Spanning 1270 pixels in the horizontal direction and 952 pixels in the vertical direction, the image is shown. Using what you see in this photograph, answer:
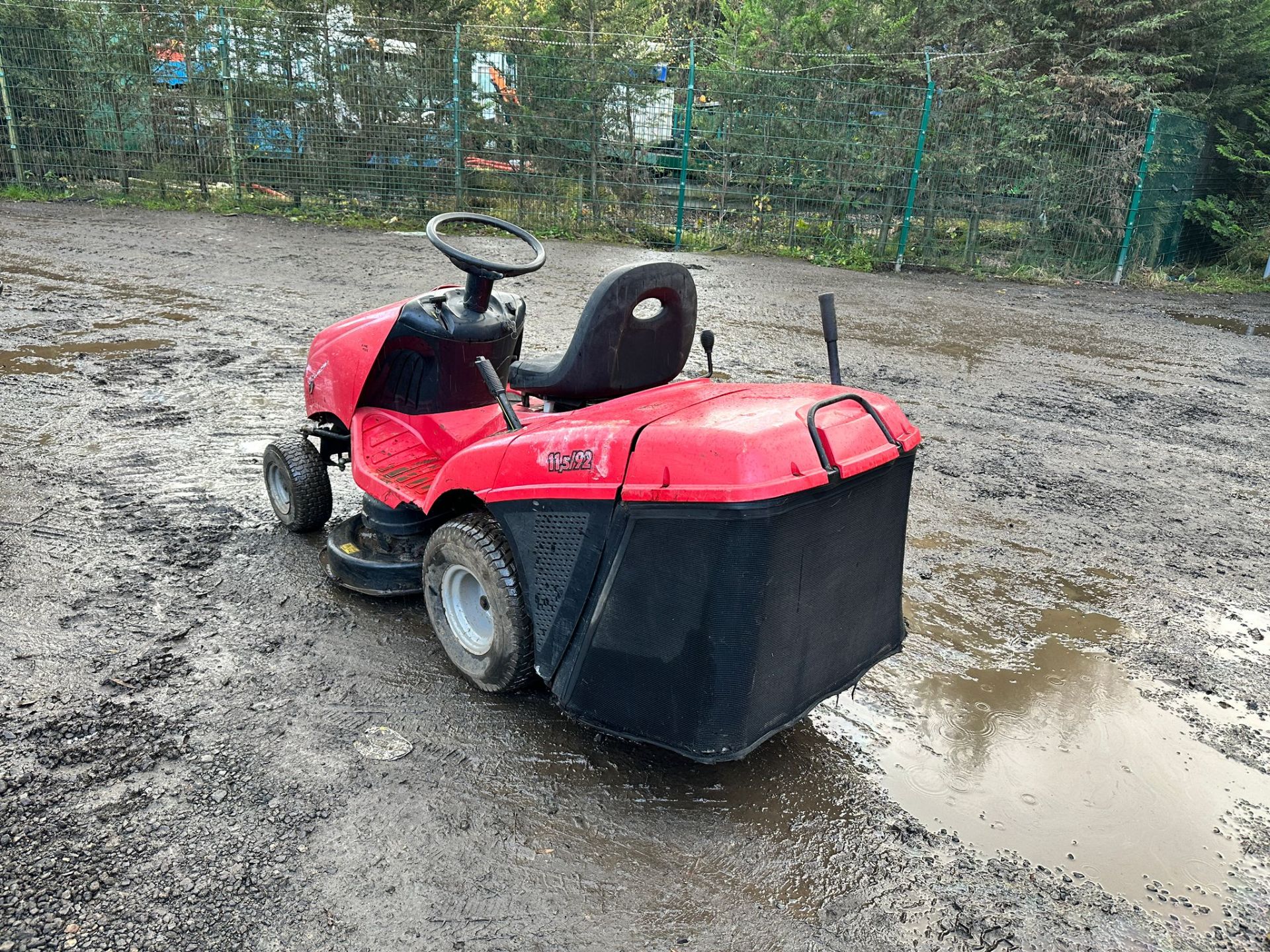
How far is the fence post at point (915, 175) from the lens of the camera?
11.9 metres

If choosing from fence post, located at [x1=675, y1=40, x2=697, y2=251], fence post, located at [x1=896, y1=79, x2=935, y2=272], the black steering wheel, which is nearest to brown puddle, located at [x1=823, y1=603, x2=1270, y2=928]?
the black steering wheel

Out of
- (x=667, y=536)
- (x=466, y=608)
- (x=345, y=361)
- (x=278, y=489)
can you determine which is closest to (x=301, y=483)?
(x=278, y=489)

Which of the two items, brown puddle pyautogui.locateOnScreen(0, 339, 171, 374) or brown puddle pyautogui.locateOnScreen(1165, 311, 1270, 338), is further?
brown puddle pyautogui.locateOnScreen(1165, 311, 1270, 338)

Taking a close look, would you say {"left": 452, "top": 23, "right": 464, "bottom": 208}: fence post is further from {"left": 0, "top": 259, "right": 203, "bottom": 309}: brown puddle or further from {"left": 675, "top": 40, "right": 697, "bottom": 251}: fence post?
{"left": 0, "top": 259, "right": 203, "bottom": 309}: brown puddle

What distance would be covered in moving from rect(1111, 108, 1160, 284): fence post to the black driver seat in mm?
11688

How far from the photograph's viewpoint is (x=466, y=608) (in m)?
3.15

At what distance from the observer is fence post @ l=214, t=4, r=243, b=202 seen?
12.7 metres

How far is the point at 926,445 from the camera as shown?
564 cm

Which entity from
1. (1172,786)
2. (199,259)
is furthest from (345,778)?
(199,259)

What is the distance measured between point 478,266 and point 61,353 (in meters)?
4.54

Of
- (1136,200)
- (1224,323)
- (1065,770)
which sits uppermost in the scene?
(1136,200)

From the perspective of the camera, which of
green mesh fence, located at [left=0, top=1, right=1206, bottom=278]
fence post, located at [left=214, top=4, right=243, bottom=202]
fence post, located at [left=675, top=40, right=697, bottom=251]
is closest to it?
fence post, located at [left=675, top=40, right=697, bottom=251]

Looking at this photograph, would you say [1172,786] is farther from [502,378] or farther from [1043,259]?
[1043,259]

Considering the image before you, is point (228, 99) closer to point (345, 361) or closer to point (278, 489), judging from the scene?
point (278, 489)
